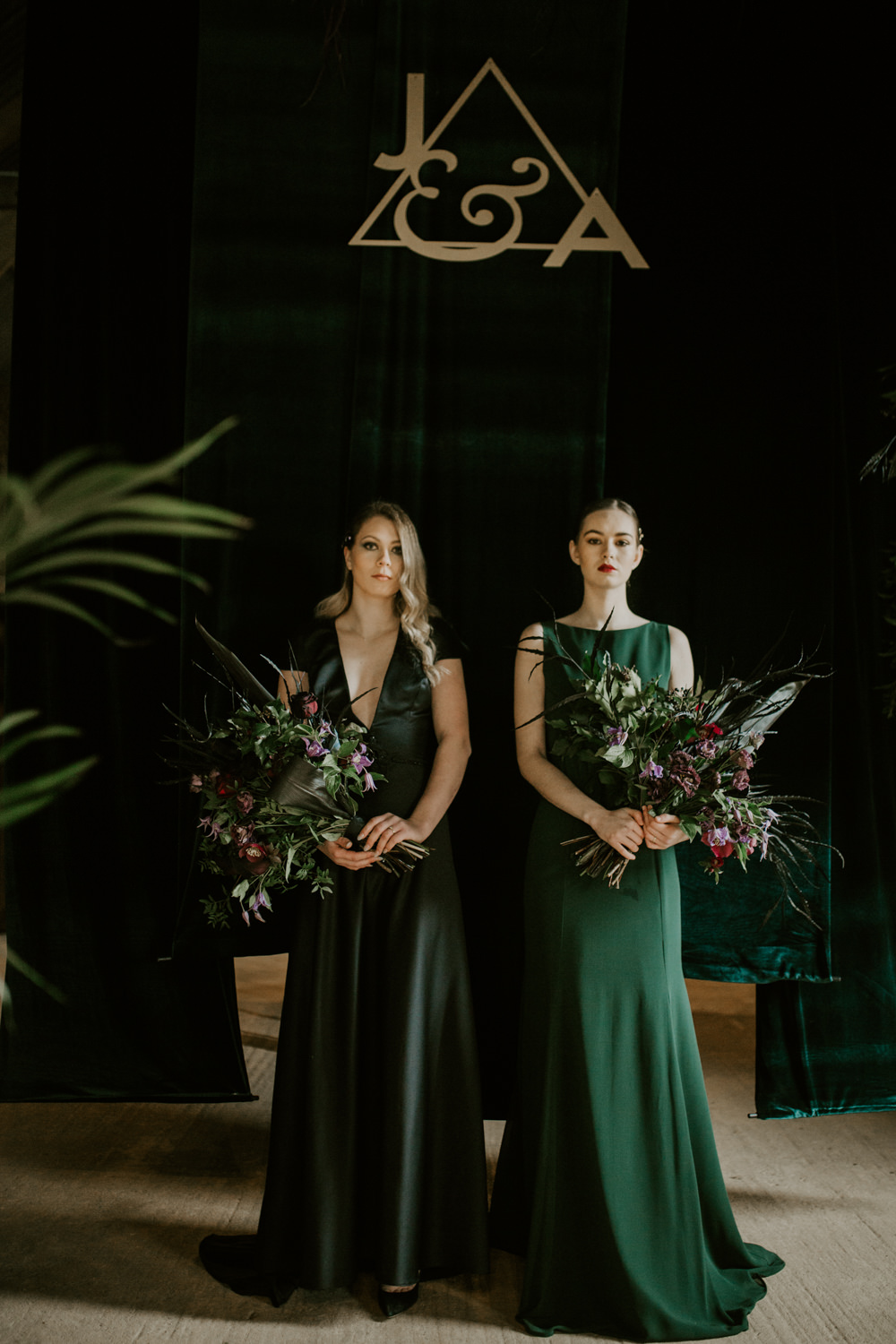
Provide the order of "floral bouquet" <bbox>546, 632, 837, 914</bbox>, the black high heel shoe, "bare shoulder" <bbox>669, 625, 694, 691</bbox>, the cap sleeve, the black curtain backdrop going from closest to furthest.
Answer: "floral bouquet" <bbox>546, 632, 837, 914</bbox>
the black high heel shoe
"bare shoulder" <bbox>669, 625, 694, 691</bbox>
the cap sleeve
the black curtain backdrop

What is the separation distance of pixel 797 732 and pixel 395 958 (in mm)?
1587

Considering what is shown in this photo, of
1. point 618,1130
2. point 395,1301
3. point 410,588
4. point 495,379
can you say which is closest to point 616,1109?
point 618,1130

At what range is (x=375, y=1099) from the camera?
249cm

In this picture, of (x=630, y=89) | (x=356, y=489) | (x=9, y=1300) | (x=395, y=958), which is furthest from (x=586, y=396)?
(x=9, y=1300)

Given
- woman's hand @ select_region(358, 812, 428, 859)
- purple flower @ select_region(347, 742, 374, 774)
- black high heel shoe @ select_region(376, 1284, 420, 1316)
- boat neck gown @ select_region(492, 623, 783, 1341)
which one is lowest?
black high heel shoe @ select_region(376, 1284, 420, 1316)

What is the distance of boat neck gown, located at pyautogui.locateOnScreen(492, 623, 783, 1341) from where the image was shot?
7.61 ft

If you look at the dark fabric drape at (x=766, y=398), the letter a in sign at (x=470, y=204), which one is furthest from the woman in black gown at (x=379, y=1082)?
the letter a in sign at (x=470, y=204)

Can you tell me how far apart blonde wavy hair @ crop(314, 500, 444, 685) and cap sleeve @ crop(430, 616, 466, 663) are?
2 centimetres

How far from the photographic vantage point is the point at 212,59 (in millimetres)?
3248

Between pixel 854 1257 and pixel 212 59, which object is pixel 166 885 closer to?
pixel 854 1257

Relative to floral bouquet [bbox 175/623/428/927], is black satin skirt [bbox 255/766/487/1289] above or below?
below

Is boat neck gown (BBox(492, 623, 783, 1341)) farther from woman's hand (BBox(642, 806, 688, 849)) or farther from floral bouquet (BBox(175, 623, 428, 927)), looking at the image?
floral bouquet (BBox(175, 623, 428, 927))

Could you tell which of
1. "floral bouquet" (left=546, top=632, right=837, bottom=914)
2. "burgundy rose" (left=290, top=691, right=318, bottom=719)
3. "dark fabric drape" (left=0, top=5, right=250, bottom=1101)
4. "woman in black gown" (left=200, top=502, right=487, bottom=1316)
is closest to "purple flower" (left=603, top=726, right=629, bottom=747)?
"floral bouquet" (left=546, top=632, right=837, bottom=914)

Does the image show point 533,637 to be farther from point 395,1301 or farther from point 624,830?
point 395,1301
